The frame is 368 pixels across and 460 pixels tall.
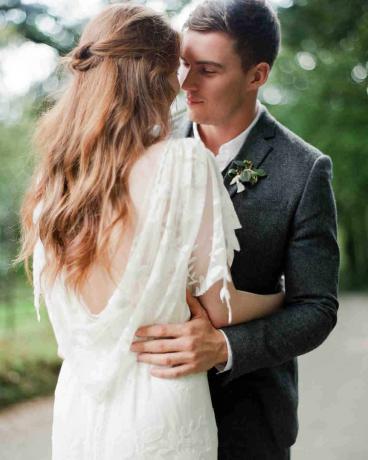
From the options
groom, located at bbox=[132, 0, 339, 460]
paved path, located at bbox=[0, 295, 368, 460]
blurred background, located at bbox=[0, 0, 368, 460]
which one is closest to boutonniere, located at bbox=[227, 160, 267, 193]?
groom, located at bbox=[132, 0, 339, 460]

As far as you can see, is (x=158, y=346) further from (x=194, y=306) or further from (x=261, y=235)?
(x=261, y=235)

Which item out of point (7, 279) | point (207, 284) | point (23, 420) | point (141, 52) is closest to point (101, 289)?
point (207, 284)

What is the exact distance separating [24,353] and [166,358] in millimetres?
5475

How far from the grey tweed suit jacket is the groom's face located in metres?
0.22

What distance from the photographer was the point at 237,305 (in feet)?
5.82

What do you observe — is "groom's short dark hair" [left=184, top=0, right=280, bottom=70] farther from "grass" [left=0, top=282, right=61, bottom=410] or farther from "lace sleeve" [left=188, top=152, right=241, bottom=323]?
"grass" [left=0, top=282, right=61, bottom=410]

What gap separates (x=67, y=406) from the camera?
1.79 meters

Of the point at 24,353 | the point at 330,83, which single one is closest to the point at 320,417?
the point at 24,353

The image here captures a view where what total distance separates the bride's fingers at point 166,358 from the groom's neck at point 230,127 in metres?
0.83

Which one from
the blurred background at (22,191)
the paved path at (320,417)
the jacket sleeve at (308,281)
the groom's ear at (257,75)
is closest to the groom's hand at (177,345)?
the jacket sleeve at (308,281)

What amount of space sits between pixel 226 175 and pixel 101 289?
0.63 meters

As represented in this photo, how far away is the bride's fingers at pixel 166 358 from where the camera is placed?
5.43 ft

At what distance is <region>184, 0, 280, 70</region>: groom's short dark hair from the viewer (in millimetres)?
2098

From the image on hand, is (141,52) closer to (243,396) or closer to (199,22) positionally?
(199,22)
